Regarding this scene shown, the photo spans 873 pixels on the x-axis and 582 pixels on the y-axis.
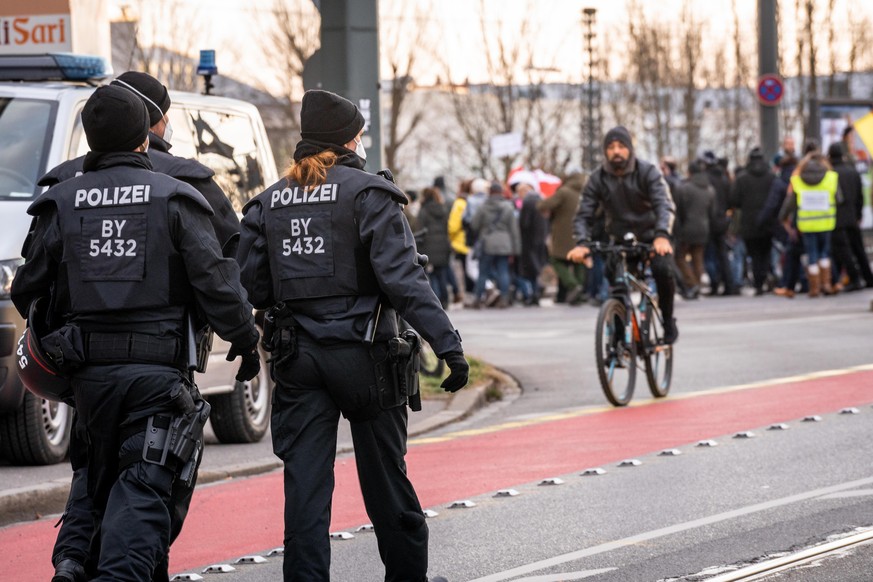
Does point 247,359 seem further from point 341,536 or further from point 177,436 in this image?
point 341,536

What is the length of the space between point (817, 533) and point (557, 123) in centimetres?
4472

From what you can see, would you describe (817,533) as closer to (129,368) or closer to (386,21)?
(129,368)

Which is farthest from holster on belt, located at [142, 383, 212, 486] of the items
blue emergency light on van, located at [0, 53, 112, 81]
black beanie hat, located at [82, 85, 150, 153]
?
blue emergency light on van, located at [0, 53, 112, 81]

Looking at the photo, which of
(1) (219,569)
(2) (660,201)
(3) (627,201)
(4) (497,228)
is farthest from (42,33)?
(4) (497,228)

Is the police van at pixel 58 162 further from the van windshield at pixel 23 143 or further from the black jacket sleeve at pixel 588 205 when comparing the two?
the black jacket sleeve at pixel 588 205

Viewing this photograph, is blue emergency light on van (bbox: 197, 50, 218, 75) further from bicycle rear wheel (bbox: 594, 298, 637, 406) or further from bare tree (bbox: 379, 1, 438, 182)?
bare tree (bbox: 379, 1, 438, 182)

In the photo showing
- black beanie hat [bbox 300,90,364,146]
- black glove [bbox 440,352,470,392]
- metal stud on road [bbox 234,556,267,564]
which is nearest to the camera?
black glove [bbox 440,352,470,392]

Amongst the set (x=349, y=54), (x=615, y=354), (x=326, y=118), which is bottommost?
(x=615, y=354)

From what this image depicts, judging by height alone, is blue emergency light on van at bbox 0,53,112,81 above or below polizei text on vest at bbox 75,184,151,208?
above

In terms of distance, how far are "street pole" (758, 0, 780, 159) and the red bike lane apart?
13528 millimetres

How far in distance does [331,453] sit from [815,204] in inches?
674

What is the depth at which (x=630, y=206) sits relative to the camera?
1179 centimetres

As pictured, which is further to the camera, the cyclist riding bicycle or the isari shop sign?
the isari shop sign

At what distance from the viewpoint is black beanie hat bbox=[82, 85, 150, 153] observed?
207 inches
